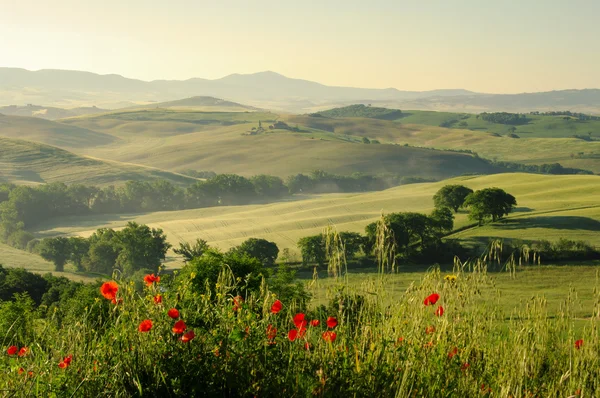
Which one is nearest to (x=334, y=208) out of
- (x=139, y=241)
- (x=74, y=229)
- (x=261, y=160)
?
(x=139, y=241)

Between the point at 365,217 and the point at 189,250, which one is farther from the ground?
the point at 365,217

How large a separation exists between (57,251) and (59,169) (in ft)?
276

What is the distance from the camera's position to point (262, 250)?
60.6 metres

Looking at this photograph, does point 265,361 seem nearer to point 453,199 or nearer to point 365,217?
point 453,199

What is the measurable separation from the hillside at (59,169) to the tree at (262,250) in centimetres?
8346

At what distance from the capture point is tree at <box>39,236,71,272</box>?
71.9 metres

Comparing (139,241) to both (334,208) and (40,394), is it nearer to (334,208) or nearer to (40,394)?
(334,208)

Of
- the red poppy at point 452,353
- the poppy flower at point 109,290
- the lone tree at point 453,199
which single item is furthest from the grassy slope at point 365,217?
the poppy flower at point 109,290

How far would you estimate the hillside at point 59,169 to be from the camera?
14075 cm

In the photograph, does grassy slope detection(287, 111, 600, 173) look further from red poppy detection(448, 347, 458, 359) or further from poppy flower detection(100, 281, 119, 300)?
poppy flower detection(100, 281, 119, 300)

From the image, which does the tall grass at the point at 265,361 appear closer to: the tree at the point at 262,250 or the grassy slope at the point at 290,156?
the tree at the point at 262,250

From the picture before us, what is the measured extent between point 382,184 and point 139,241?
8238cm

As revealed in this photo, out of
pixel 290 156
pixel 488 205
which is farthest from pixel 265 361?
pixel 290 156

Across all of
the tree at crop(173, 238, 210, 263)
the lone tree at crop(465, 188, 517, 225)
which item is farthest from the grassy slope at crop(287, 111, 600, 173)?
the tree at crop(173, 238, 210, 263)
